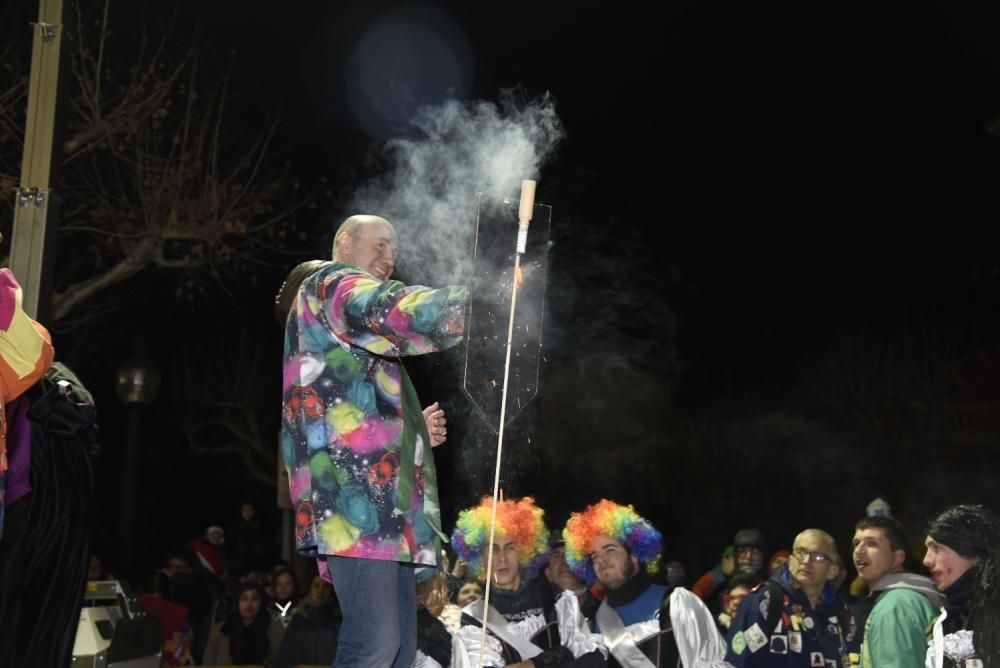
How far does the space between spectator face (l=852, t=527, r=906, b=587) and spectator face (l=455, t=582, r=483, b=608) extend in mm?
2499

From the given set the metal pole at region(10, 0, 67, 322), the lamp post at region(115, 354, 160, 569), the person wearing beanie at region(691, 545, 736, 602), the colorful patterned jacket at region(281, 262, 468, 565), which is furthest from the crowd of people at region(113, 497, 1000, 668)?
the lamp post at region(115, 354, 160, 569)

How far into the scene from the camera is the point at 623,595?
7.20m

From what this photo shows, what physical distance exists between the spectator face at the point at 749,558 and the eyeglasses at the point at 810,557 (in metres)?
1.84

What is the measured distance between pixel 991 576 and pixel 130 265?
28.3 ft

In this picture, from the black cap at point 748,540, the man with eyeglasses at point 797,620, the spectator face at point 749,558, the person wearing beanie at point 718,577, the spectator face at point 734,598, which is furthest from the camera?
the person wearing beanie at point 718,577

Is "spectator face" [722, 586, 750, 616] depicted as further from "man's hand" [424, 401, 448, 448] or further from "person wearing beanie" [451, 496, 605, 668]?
"man's hand" [424, 401, 448, 448]

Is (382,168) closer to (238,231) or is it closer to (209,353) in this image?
(238,231)

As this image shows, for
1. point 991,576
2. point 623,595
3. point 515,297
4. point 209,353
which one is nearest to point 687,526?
point 209,353

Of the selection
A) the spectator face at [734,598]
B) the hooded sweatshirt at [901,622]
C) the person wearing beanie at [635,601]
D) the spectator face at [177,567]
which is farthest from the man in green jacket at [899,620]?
the spectator face at [177,567]

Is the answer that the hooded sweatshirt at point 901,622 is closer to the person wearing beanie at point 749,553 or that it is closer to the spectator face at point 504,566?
the spectator face at point 504,566

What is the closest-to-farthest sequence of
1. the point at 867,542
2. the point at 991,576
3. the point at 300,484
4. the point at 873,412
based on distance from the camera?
1. the point at 300,484
2. the point at 991,576
3. the point at 867,542
4. the point at 873,412

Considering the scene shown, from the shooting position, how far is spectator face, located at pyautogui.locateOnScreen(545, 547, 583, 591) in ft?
26.4

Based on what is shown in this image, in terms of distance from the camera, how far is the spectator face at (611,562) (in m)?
7.41

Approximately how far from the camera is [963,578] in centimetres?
552
